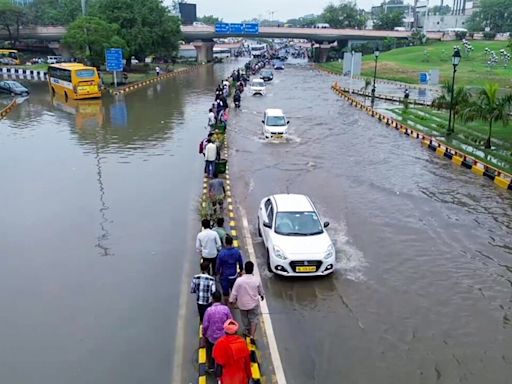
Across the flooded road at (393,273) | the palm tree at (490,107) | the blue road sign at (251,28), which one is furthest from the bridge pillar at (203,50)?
the flooded road at (393,273)

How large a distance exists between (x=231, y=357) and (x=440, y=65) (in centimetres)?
7500

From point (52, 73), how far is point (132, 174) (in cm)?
2685

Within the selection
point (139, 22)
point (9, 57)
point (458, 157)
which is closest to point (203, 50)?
point (9, 57)

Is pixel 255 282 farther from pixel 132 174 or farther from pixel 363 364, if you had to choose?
pixel 132 174

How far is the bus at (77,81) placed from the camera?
125 feet

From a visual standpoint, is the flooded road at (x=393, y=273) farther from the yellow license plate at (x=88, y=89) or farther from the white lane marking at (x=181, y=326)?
the yellow license plate at (x=88, y=89)

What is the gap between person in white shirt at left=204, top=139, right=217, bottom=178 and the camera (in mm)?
17094

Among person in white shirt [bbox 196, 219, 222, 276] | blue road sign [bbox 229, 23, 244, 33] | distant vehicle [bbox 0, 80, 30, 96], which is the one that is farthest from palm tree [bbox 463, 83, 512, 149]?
blue road sign [bbox 229, 23, 244, 33]

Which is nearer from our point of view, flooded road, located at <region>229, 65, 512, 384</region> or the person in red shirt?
the person in red shirt

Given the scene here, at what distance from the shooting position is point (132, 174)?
1883 centimetres

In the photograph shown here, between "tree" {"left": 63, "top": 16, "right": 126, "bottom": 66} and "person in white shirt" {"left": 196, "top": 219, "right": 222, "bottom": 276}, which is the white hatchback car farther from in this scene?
"tree" {"left": 63, "top": 16, "right": 126, "bottom": 66}

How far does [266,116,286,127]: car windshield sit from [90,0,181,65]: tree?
38.6 meters

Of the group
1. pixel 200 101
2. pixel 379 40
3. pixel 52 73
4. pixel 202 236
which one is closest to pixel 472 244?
pixel 202 236

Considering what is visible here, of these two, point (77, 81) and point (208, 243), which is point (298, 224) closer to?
point (208, 243)
